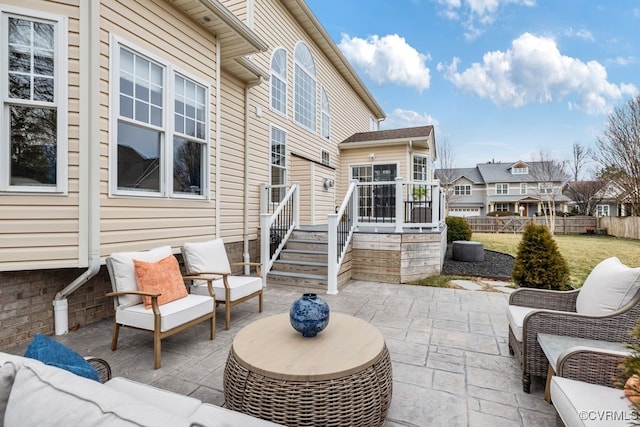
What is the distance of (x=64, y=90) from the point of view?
325 centimetres

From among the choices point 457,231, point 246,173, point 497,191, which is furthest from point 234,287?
point 497,191

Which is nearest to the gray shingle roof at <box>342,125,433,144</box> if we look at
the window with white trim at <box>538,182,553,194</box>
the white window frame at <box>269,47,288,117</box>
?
the white window frame at <box>269,47,288,117</box>

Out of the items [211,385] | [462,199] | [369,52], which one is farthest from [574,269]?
[462,199]

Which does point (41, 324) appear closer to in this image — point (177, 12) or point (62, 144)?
point (62, 144)

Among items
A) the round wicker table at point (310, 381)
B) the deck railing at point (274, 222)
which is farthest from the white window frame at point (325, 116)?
the round wicker table at point (310, 381)

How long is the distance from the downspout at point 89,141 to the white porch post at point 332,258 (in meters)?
3.44

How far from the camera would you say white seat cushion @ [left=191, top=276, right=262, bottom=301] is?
3.90 m

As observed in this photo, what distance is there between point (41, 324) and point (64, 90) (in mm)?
2575

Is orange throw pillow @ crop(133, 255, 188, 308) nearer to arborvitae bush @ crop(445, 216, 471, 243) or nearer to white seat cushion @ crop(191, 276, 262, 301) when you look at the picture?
white seat cushion @ crop(191, 276, 262, 301)

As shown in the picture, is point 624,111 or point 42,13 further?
point 624,111

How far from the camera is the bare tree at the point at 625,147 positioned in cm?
1424

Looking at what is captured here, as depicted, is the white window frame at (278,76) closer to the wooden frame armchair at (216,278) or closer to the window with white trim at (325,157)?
the window with white trim at (325,157)

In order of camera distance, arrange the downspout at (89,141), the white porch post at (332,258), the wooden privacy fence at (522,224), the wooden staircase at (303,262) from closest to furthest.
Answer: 1. the downspout at (89,141)
2. the white porch post at (332,258)
3. the wooden staircase at (303,262)
4. the wooden privacy fence at (522,224)

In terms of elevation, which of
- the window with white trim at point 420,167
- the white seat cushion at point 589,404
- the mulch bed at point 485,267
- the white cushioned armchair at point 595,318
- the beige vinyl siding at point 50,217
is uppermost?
the window with white trim at point 420,167
